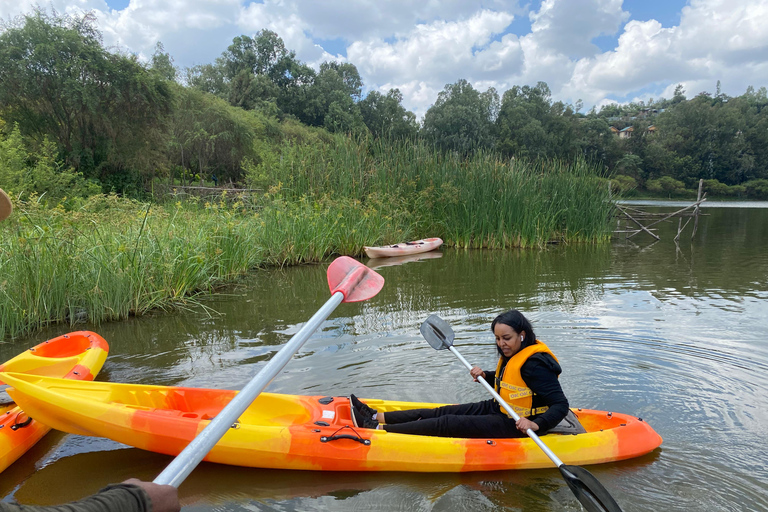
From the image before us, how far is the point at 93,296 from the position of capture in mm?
5676

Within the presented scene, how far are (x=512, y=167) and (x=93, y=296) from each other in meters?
10.2

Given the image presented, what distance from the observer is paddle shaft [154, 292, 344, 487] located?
1456mm

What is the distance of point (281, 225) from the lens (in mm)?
9766


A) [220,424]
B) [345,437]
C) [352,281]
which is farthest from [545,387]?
[220,424]

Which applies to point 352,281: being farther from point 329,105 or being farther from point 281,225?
point 329,105

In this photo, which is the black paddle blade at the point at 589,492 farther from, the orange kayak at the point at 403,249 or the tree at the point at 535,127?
the tree at the point at 535,127

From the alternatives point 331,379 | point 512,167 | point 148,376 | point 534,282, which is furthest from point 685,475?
point 512,167

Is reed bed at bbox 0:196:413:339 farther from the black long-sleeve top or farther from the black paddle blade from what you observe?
the black paddle blade

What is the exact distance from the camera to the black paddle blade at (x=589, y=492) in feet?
7.48

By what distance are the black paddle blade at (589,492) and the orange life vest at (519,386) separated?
0.67 metres

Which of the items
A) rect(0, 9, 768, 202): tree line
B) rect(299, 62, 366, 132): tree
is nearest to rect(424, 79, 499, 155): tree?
rect(0, 9, 768, 202): tree line

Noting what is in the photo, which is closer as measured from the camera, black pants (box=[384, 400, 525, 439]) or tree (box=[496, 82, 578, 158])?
black pants (box=[384, 400, 525, 439])

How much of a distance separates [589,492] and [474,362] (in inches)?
94.9

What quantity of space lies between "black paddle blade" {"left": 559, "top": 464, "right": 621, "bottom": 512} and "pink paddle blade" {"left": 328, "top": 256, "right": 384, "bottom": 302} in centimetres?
149
